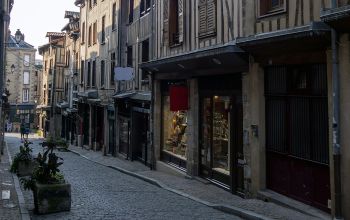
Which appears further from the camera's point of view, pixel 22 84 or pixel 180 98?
pixel 22 84

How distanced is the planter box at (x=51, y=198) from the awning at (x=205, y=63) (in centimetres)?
448

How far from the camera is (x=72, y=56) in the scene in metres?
36.0

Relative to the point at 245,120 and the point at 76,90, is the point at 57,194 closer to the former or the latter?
the point at 245,120

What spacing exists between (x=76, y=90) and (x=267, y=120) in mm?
25768

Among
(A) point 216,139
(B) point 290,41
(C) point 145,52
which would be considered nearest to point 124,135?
(C) point 145,52

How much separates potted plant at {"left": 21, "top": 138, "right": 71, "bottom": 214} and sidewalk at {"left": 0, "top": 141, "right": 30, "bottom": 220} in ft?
1.20

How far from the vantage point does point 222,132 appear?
12086 mm

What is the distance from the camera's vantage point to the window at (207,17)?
39.8 feet

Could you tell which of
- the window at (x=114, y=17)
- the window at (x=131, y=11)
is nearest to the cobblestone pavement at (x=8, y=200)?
the window at (x=131, y=11)

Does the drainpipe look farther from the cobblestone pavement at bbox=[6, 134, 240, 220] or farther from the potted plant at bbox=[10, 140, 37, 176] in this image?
the potted plant at bbox=[10, 140, 37, 176]

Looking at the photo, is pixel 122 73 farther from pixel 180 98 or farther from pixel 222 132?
pixel 222 132

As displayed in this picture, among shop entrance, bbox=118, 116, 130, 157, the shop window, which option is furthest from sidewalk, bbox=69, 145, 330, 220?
shop entrance, bbox=118, 116, 130, 157

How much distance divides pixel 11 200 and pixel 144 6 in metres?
11.2

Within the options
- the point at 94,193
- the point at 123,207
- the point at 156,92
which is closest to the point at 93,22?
the point at 156,92
